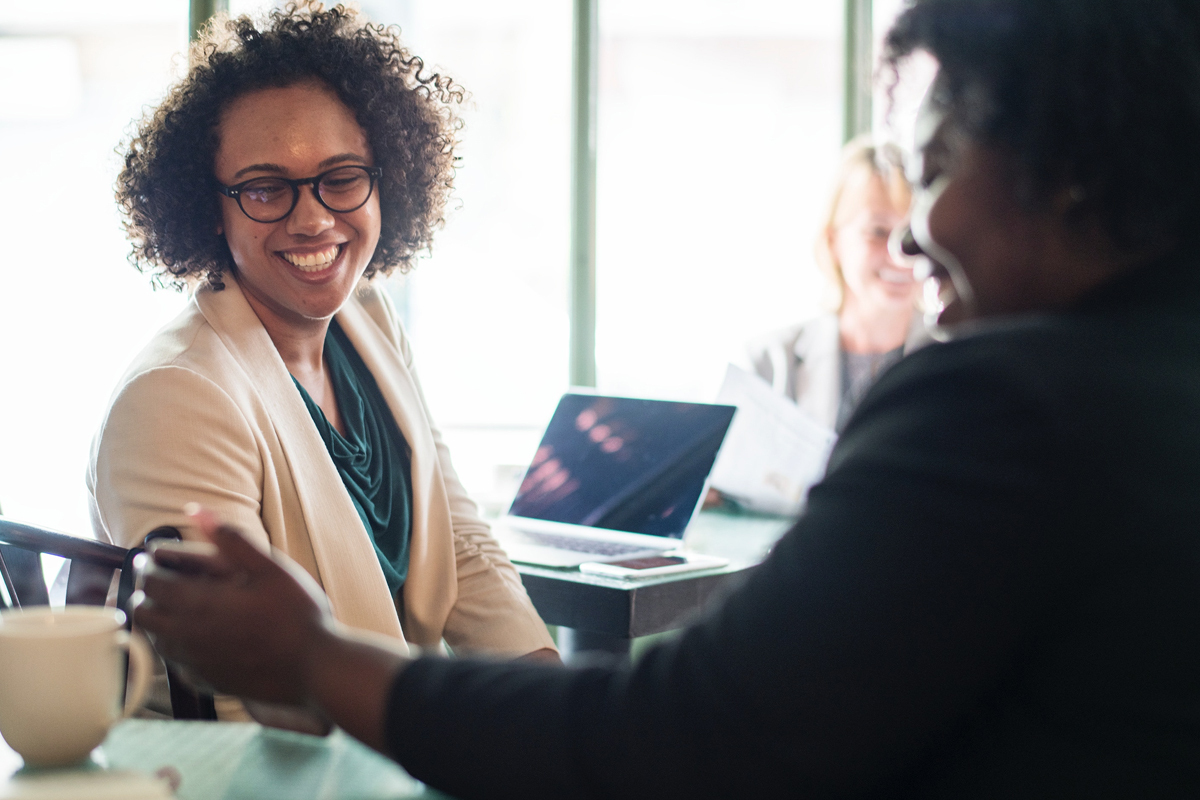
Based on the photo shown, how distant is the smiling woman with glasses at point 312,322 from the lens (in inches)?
58.3

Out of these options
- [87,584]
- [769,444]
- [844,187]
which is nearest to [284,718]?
[87,584]

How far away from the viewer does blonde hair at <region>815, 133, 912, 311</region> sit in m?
3.32

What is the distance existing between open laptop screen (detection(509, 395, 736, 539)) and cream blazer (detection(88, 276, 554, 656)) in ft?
0.98

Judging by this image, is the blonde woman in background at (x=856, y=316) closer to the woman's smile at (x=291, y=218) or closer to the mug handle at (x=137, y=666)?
the woman's smile at (x=291, y=218)

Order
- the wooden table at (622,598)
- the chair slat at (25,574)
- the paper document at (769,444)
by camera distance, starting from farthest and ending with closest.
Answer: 1. the paper document at (769,444)
2. the wooden table at (622,598)
3. the chair slat at (25,574)

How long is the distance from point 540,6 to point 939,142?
340cm

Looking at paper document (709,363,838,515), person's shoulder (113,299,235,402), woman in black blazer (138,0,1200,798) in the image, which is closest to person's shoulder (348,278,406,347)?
person's shoulder (113,299,235,402)

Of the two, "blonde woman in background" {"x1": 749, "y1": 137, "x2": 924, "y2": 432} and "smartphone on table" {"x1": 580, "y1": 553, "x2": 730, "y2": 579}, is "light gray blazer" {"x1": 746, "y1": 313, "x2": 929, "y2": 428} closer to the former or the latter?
"blonde woman in background" {"x1": 749, "y1": 137, "x2": 924, "y2": 432}

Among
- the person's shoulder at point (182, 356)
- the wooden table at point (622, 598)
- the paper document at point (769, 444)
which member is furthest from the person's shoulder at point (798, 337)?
the person's shoulder at point (182, 356)

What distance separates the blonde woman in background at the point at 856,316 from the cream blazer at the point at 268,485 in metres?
1.59

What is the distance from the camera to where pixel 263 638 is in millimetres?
717

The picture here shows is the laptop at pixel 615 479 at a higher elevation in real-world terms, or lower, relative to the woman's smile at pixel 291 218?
lower

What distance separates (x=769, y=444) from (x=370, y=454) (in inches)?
41.1

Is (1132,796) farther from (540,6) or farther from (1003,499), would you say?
Result: (540,6)
